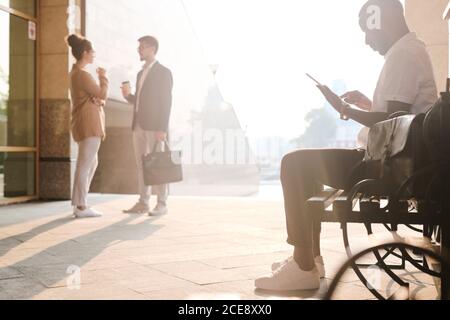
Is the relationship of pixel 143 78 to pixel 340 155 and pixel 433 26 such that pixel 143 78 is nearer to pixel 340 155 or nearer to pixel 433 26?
pixel 340 155

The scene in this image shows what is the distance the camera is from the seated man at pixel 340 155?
314 centimetres

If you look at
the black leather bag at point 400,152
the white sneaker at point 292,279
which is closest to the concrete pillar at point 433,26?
the white sneaker at point 292,279

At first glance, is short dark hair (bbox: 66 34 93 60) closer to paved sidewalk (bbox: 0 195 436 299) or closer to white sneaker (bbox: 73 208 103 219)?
white sneaker (bbox: 73 208 103 219)

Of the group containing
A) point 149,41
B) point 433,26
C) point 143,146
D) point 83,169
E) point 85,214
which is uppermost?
point 433,26

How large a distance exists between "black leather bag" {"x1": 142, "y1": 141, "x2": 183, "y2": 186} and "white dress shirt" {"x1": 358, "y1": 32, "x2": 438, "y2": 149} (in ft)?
14.4

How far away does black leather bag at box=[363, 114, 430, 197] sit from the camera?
2631 mm

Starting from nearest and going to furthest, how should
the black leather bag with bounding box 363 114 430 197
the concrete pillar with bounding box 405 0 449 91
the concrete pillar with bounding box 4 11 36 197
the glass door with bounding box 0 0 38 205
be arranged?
the black leather bag with bounding box 363 114 430 197
the glass door with bounding box 0 0 38 205
the concrete pillar with bounding box 4 11 36 197
the concrete pillar with bounding box 405 0 449 91

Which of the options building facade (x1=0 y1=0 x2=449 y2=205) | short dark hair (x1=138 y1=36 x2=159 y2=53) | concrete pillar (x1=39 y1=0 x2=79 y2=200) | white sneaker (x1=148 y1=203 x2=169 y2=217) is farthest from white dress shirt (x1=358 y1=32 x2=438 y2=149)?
concrete pillar (x1=39 y1=0 x2=79 y2=200)

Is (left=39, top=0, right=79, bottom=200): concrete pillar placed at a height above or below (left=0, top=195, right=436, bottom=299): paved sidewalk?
above

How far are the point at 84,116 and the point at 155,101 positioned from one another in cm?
90

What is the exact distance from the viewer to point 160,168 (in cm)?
728

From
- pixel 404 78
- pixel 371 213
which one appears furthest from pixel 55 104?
A: pixel 371 213

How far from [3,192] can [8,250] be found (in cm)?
443

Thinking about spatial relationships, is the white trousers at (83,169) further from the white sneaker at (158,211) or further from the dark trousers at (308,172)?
the dark trousers at (308,172)
